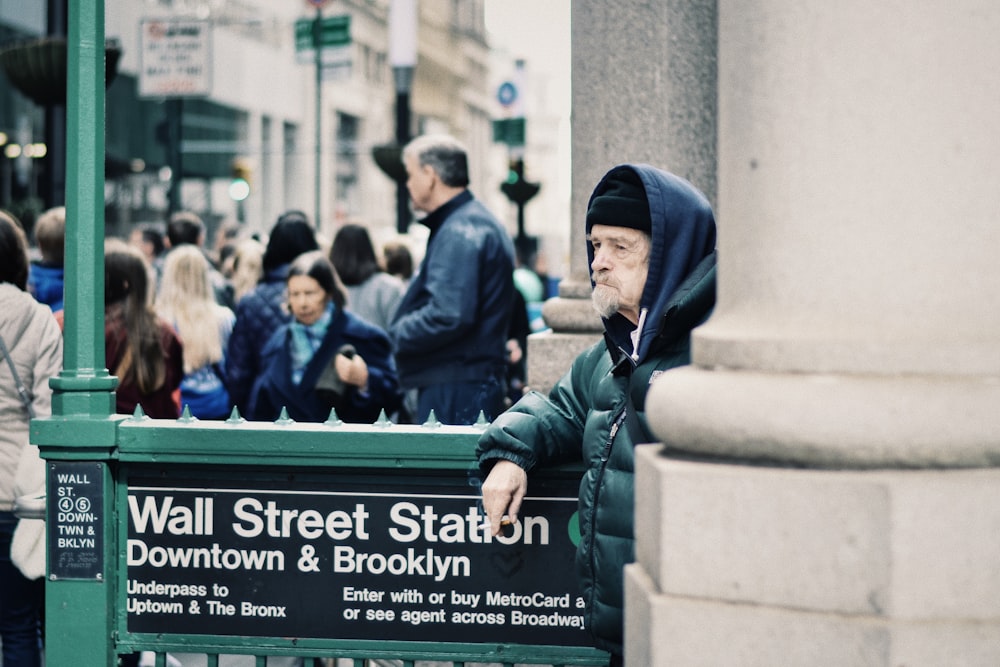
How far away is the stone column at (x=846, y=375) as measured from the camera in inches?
103

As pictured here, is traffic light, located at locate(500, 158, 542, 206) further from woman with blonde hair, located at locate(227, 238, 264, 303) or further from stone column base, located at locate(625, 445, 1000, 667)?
stone column base, located at locate(625, 445, 1000, 667)

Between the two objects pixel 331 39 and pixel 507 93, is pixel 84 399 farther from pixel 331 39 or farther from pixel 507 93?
pixel 507 93

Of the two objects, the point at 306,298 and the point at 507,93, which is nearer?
the point at 306,298

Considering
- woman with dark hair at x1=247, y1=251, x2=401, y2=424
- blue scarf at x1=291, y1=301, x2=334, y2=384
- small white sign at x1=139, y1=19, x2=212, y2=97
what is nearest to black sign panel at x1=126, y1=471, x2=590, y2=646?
woman with dark hair at x1=247, y1=251, x2=401, y2=424

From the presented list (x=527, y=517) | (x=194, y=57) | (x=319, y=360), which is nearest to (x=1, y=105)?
(x=194, y=57)

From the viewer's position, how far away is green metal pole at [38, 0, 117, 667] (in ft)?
14.0

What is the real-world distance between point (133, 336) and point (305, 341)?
2.58 ft

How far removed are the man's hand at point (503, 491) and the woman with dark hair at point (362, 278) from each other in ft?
15.7

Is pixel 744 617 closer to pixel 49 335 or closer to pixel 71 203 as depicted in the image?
pixel 71 203

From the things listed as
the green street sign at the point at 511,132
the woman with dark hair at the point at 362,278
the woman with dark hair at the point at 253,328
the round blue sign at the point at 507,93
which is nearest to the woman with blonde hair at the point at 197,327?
the woman with dark hair at the point at 253,328

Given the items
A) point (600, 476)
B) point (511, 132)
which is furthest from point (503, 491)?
point (511, 132)

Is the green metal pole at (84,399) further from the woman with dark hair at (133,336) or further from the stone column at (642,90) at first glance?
the woman with dark hair at (133,336)

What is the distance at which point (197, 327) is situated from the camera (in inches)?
314

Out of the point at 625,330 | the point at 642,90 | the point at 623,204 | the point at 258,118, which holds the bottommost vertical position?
the point at 625,330
